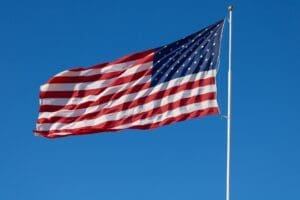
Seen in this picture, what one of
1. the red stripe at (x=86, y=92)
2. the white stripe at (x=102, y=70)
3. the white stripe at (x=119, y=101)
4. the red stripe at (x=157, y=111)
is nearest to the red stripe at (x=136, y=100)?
the white stripe at (x=119, y=101)

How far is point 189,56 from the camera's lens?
35031 millimetres

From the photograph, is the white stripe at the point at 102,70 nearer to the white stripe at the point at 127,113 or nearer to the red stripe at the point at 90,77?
the red stripe at the point at 90,77

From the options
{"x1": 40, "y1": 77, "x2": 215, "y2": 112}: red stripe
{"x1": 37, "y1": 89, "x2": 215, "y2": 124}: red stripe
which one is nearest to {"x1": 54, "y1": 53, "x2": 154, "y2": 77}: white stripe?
{"x1": 40, "y1": 77, "x2": 215, "y2": 112}: red stripe

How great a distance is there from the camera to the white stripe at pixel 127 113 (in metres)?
34.2

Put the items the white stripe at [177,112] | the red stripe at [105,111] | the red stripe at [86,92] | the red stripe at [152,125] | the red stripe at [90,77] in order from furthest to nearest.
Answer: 1. the red stripe at [90,77]
2. the red stripe at [86,92]
3. the red stripe at [105,111]
4. the white stripe at [177,112]
5. the red stripe at [152,125]

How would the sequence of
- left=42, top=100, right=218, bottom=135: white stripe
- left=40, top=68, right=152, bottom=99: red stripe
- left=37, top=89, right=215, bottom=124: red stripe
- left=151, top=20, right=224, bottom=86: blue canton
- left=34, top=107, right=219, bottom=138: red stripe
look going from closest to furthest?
left=34, top=107, right=219, bottom=138: red stripe
left=42, top=100, right=218, bottom=135: white stripe
left=151, top=20, right=224, bottom=86: blue canton
left=37, top=89, right=215, bottom=124: red stripe
left=40, top=68, right=152, bottom=99: red stripe

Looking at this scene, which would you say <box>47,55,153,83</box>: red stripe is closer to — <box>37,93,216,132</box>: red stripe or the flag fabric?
the flag fabric

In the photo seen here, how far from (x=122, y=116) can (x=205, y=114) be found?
9.45 ft

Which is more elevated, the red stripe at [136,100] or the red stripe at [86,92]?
the red stripe at [86,92]

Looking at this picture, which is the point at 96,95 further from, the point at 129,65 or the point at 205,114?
the point at 205,114

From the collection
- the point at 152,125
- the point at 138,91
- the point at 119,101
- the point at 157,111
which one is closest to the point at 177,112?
the point at 157,111

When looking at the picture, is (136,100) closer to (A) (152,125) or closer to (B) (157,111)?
(B) (157,111)

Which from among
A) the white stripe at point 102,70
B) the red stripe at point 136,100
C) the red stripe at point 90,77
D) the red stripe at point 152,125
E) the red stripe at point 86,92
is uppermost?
the white stripe at point 102,70

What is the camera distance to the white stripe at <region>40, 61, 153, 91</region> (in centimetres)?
3572
